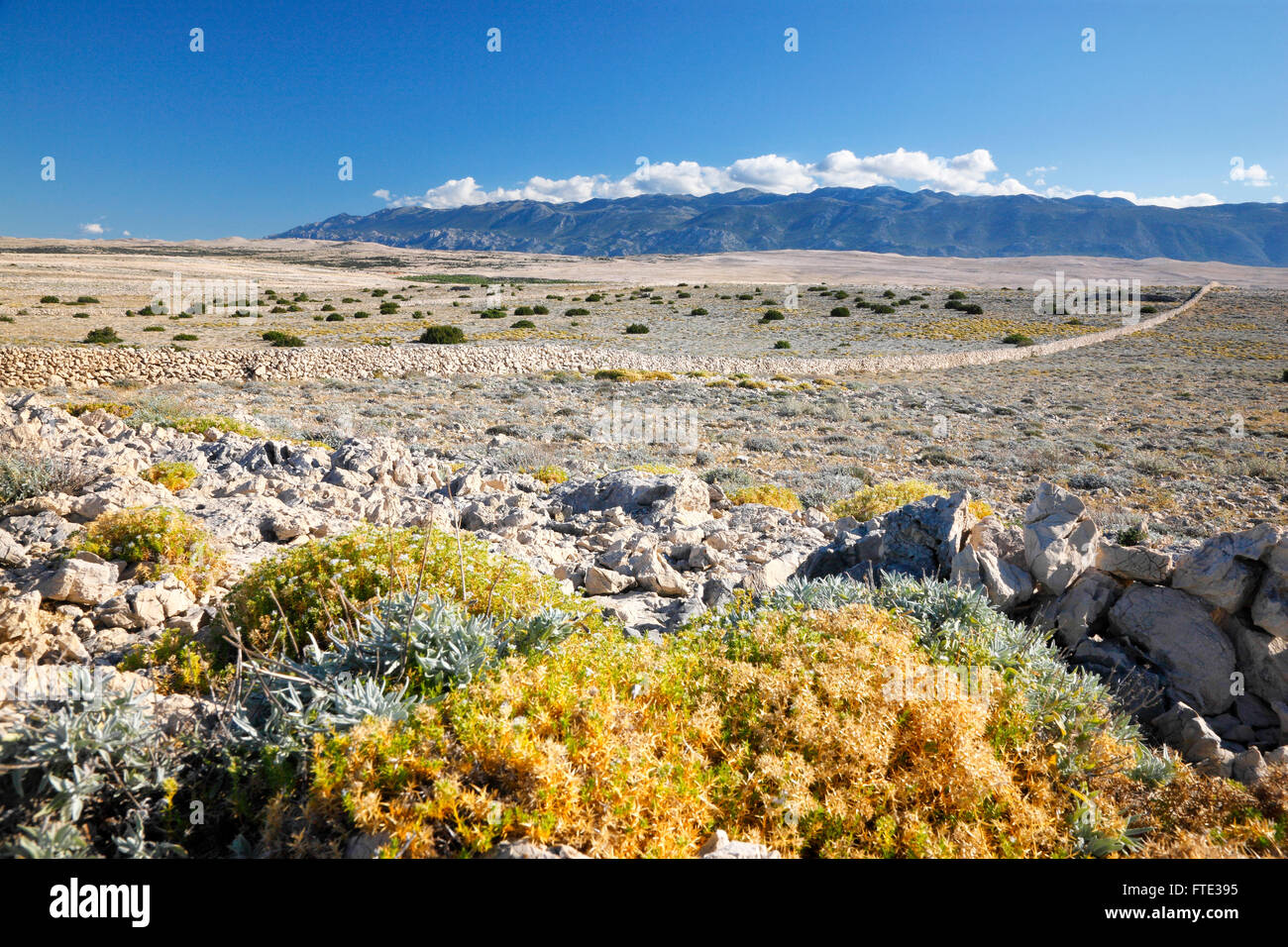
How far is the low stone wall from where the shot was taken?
17.9m

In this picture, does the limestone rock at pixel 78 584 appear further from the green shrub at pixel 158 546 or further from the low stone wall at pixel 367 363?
the low stone wall at pixel 367 363

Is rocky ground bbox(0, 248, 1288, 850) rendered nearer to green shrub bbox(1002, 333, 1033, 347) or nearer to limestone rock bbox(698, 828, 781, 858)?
limestone rock bbox(698, 828, 781, 858)

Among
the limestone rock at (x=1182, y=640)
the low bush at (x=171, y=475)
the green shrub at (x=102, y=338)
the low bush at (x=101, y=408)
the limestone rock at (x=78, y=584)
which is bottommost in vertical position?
the limestone rock at (x=1182, y=640)

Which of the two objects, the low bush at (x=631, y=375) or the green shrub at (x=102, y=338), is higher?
the green shrub at (x=102, y=338)

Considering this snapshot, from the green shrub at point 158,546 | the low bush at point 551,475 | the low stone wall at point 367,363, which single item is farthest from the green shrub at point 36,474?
the low stone wall at point 367,363

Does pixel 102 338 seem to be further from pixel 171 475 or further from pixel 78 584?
pixel 78 584

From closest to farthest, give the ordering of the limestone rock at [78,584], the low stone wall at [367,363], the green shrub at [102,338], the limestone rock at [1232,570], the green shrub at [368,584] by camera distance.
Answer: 1. the green shrub at [368,584]
2. the limestone rock at [1232,570]
3. the limestone rock at [78,584]
4. the low stone wall at [367,363]
5. the green shrub at [102,338]

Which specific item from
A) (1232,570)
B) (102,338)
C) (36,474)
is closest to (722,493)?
(1232,570)

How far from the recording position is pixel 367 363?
22.5 m

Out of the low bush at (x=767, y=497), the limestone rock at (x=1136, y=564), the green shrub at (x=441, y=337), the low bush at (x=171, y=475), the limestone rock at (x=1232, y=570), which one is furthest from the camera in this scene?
the green shrub at (x=441, y=337)

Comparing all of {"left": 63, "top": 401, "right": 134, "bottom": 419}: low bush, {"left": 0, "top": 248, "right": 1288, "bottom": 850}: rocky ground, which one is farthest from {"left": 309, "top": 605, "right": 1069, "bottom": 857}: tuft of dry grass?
{"left": 63, "top": 401, "right": 134, "bottom": 419}: low bush

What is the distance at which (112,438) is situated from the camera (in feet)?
30.8

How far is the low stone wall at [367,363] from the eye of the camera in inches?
704

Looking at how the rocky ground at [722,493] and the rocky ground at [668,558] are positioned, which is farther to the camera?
the rocky ground at [722,493]
